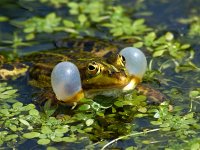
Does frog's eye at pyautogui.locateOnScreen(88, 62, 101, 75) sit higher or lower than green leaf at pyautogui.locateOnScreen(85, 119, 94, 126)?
higher

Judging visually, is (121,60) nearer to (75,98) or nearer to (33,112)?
(75,98)

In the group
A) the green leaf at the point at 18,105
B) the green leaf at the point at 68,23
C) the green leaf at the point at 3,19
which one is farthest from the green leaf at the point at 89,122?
the green leaf at the point at 3,19

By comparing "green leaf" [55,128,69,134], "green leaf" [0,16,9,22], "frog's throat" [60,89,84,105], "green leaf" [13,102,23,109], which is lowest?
"green leaf" [55,128,69,134]

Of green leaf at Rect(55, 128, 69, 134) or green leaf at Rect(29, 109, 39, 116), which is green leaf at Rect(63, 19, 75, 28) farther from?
green leaf at Rect(55, 128, 69, 134)

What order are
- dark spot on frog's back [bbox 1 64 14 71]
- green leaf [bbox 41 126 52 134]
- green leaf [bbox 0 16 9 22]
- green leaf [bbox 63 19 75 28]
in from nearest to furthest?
1. green leaf [bbox 41 126 52 134]
2. dark spot on frog's back [bbox 1 64 14 71]
3. green leaf [bbox 63 19 75 28]
4. green leaf [bbox 0 16 9 22]

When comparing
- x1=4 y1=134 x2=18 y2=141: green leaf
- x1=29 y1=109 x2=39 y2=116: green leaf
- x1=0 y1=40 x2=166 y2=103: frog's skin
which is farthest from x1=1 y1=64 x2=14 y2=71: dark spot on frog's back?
x1=4 y1=134 x2=18 y2=141: green leaf

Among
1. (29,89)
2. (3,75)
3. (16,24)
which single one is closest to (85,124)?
(29,89)

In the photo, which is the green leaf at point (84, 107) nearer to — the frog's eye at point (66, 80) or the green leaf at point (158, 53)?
the frog's eye at point (66, 80)
